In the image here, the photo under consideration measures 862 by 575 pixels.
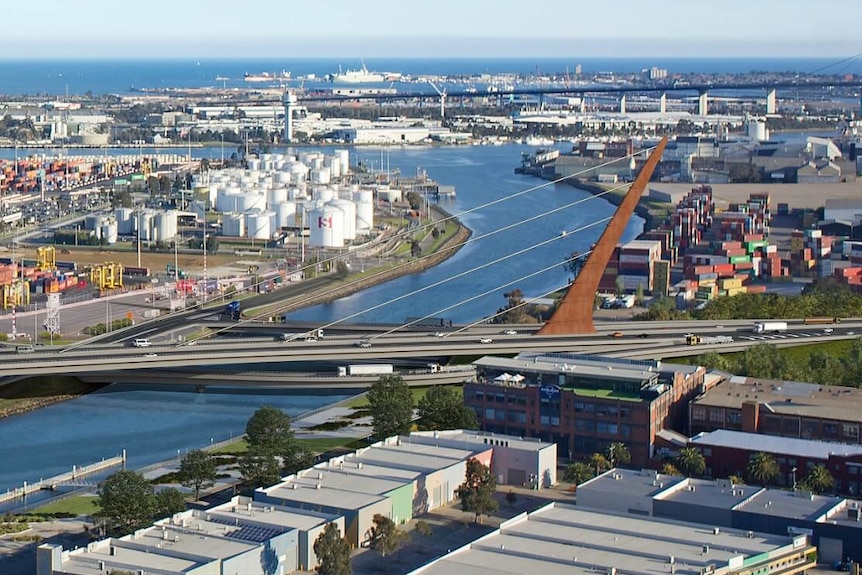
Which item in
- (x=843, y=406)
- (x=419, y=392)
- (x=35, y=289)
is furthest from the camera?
(x=35, y=289)

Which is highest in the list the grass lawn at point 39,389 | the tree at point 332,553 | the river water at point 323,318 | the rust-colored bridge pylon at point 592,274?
the rust-colored bridge pylon at point 592,274

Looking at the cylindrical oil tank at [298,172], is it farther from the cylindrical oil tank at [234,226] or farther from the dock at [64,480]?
the dock at [64,480]

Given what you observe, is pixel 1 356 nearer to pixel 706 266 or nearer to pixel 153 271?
pixel 153 271

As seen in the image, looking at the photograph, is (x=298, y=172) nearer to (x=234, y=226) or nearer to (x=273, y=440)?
(x=234, y=226)

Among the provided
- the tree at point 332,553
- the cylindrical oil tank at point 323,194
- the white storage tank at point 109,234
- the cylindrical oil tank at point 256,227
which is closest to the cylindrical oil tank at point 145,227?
the white storage tank at point 109,234

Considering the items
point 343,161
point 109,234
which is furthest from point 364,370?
point 343,161

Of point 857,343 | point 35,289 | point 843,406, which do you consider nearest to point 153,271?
point 35,289

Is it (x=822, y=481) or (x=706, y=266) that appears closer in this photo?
(x=822, y=481)
